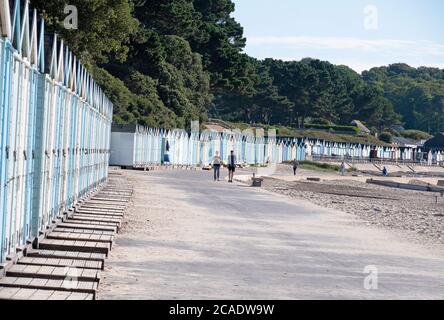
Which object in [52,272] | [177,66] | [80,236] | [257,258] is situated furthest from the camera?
[177,66]

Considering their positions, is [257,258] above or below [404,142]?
below

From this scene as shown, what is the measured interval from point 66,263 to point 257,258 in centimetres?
435

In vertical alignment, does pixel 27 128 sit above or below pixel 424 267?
above

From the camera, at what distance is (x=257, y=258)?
14.9 meters

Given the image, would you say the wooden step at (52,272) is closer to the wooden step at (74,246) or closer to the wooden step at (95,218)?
the wooden step at (74,246)

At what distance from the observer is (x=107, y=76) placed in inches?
2421

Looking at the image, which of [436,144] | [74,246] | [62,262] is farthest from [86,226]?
[436,144]

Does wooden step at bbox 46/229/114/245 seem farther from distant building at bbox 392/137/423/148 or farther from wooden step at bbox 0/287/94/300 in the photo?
distant building at bbox 392/137/423/148

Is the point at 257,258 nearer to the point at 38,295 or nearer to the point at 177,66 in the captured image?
the point at 38,295

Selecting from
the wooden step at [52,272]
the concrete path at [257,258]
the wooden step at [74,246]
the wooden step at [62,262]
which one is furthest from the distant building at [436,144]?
the wooden step at [52,272]

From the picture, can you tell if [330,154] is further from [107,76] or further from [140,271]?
[140,271]

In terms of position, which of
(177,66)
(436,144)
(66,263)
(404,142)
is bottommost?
(66,263)

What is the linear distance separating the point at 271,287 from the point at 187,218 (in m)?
10.9
